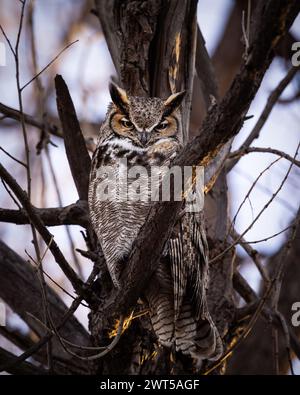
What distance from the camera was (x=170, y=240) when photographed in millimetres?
2924

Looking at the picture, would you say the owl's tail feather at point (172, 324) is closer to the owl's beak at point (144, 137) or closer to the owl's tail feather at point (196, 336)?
the owl's tail feather at point (196, 336)

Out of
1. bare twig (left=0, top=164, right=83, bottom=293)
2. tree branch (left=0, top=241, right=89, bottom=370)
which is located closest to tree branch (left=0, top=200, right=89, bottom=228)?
tree branch (left=0, top=241, right=89, bottom=370)

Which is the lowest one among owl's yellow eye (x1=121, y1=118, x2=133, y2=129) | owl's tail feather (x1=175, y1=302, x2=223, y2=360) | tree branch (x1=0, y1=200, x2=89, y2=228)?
owl's tail feather (x1=175, y1=302, x2=223, y2=360)

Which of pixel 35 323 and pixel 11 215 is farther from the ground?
pixel 11 215

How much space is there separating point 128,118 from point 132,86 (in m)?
0.29

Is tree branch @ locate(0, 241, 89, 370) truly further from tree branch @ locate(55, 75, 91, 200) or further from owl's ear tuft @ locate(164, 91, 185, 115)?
owl's ear tuft @ locate(164, 91, 185, 115)

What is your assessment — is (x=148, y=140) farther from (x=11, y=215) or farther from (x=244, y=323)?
(x=244, y=323)

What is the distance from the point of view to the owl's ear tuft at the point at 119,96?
323 cm

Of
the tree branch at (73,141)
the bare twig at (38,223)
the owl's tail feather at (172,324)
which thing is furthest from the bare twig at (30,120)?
the owl's tail feather at (172,324)

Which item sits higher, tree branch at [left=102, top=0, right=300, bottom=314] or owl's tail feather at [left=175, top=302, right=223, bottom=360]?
tree branch at [left=102, top=0, right=300, bottom=314]

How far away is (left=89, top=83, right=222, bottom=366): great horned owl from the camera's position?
2.98 meters

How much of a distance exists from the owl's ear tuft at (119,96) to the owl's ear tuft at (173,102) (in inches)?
7.8
